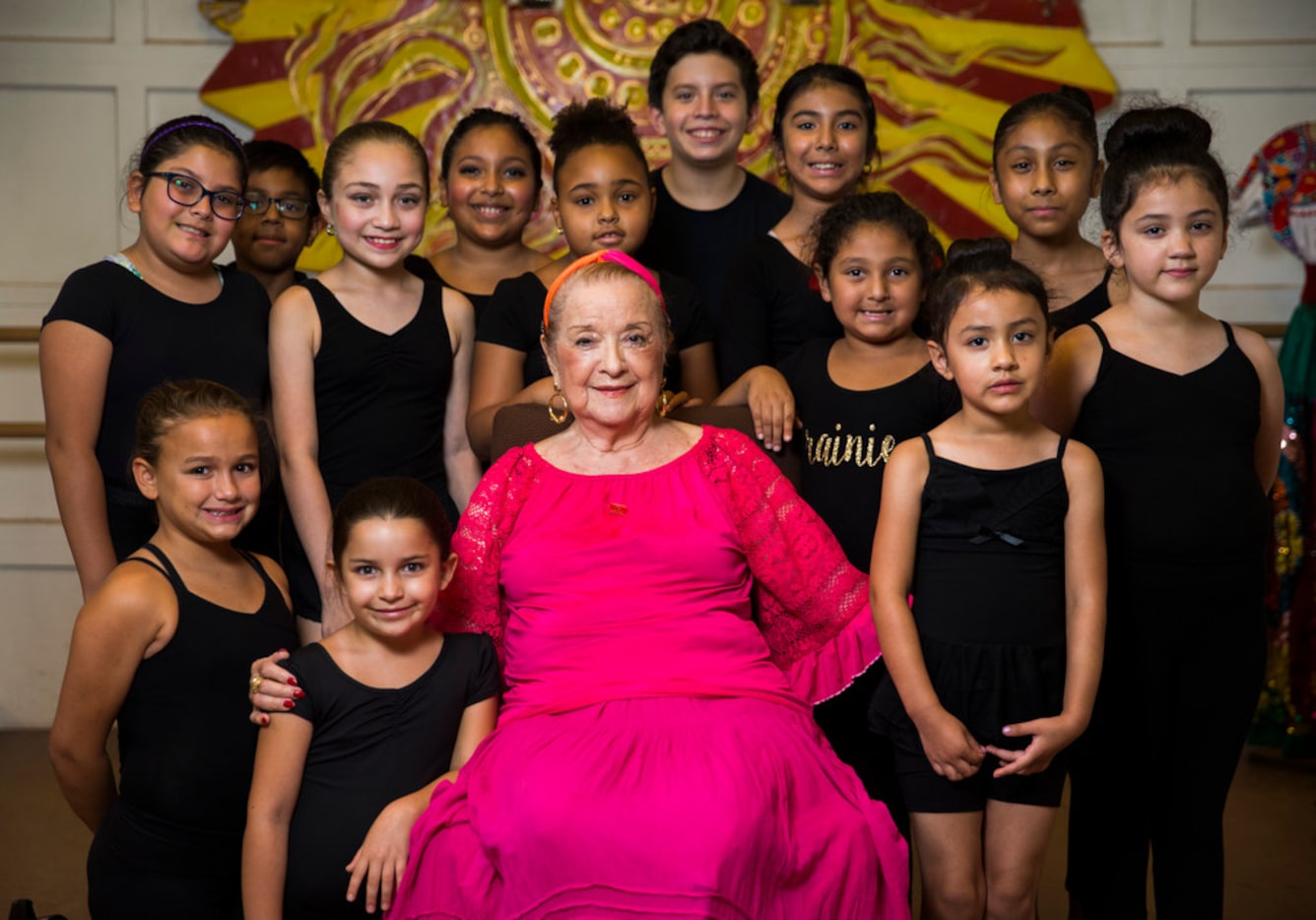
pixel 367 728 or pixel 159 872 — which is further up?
pixel 367 728

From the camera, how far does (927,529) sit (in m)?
2.21

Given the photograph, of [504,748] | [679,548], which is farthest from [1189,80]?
[504,748]

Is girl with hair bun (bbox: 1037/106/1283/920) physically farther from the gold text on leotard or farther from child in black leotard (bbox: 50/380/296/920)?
child in black leotard (bbox: 50/380/296/920)

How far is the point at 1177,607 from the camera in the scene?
2.34 metres

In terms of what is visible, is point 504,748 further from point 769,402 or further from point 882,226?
point 882,226

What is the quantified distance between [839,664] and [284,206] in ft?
5.93

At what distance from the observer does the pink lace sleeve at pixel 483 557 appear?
235 centimetres

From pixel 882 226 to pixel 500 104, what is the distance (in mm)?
2075

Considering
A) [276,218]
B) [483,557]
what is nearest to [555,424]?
[483,557]

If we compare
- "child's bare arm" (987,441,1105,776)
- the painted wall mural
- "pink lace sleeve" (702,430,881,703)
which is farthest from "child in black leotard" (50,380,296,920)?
the painted wall mural

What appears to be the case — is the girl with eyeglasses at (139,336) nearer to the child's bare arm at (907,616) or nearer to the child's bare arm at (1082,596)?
the child's bare arm at (907,616)

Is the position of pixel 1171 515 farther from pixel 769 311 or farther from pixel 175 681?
pixel 175 681

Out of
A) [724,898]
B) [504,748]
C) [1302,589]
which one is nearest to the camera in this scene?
[724,898]

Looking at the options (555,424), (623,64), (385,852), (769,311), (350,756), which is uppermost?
(623,64)
